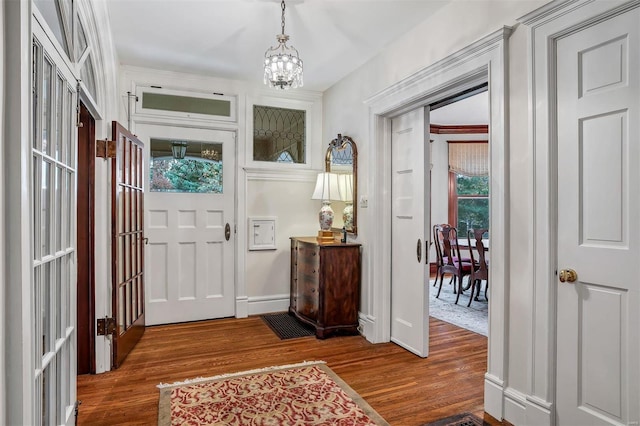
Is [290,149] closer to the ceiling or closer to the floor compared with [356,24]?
closer to the floor

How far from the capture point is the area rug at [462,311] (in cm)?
403

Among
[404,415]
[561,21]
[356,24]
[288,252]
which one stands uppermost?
[356,24]

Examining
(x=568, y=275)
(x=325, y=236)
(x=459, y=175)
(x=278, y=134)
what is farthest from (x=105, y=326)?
(x=459, y=175)

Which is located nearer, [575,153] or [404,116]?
[575,153]

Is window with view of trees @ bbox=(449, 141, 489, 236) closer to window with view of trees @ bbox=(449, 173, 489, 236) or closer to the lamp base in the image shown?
window with view of trees @ bbox=(449, 173, 489, 236)

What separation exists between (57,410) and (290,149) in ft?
11.1

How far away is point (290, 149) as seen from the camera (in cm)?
453

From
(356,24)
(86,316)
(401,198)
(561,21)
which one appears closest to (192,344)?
(86,316)

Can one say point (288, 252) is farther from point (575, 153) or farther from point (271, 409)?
point (575, 153)

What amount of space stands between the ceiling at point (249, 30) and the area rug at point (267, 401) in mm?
2611

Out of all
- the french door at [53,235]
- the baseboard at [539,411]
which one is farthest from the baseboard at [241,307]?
the baseboard at [539,411]

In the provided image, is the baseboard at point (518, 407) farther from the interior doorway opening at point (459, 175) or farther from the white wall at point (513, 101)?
the interior doorway opening at point (459, 175)

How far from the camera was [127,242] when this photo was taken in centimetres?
320

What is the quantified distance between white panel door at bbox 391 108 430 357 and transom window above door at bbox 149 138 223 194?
6.40ft
